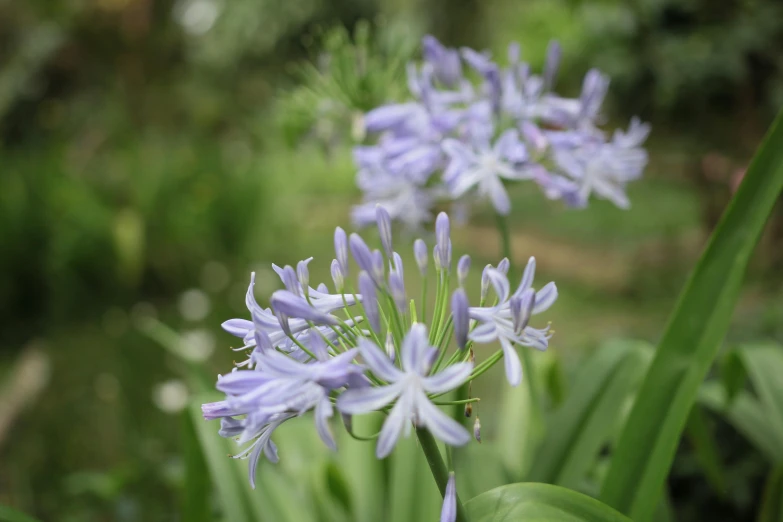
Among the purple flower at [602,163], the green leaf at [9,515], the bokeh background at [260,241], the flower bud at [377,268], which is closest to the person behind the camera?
the flower bud at [377,268]

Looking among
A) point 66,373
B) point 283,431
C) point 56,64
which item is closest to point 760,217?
point 283,431

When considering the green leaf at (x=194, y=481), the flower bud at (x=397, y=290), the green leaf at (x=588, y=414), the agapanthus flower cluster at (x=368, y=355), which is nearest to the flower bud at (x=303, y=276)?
the agapanthus flower cluster at (x=368, y=355)

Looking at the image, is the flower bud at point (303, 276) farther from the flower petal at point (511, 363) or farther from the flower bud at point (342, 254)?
the flower petal at point (511, 363)

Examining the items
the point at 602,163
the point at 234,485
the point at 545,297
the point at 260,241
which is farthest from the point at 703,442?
the point at 260,241

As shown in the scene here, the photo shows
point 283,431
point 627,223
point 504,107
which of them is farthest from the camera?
point 627,223

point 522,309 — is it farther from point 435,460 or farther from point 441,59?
point 441,59

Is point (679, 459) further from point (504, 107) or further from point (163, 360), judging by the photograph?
point (163, 360)

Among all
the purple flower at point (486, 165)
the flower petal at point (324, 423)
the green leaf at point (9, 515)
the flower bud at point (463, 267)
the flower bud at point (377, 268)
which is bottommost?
the green leaf at point (9, 515)
